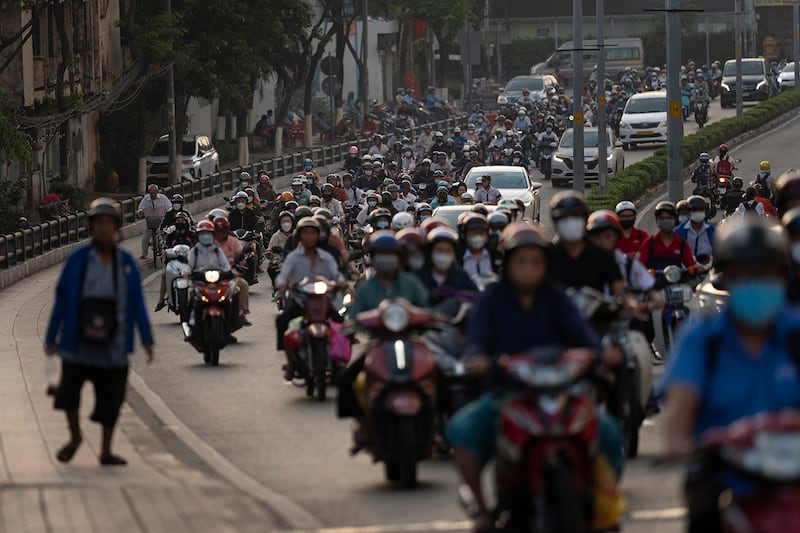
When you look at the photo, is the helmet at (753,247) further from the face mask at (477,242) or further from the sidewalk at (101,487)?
the face mask at (477,242)

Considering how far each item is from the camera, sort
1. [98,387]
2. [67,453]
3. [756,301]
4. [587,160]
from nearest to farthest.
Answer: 1. [756,301]
2. [98,387]
3. [67,453]
4. [587,160]

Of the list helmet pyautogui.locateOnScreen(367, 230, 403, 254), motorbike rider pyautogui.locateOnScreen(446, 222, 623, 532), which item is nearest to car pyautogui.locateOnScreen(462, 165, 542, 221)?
helmet pyautogui.locateOnScreen(367, 230, 403, 254)

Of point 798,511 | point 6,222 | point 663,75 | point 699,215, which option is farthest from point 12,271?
point 663,75

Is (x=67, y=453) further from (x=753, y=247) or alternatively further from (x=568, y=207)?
(x=753, y=247)

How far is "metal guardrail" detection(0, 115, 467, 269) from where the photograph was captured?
3672 cm

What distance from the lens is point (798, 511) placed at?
7125 mm

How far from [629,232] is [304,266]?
10.2 feet

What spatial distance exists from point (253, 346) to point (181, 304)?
149 centimetres

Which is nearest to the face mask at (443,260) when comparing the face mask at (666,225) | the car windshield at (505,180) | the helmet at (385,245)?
the helmet at (385,245)

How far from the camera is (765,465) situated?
7.09 meters

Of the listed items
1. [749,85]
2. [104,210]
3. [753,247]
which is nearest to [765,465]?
[753,247]

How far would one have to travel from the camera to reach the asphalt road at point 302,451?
1143 cm

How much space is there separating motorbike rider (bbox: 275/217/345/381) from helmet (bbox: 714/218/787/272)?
37.7ft

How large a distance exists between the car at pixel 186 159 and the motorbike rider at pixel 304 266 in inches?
1452
